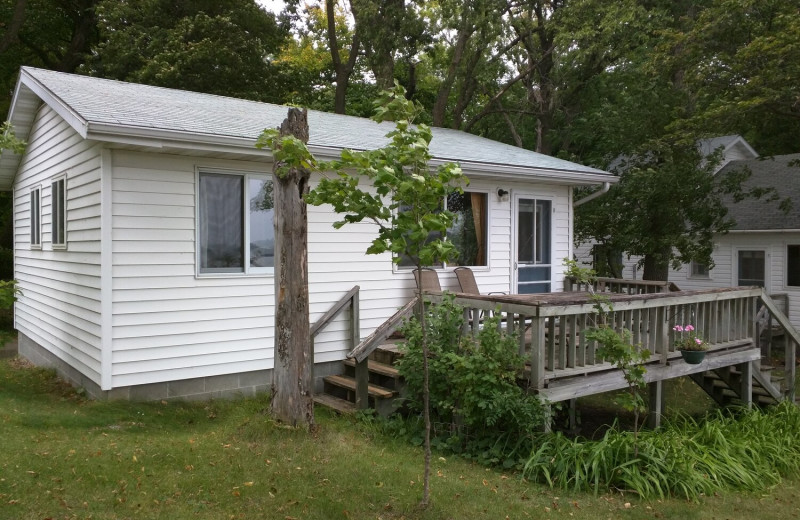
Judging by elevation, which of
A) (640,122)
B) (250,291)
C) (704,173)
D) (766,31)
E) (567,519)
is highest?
(766,31)

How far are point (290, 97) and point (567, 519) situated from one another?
→ 20.2 metres

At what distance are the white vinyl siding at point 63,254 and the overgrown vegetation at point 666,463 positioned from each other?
5161mm

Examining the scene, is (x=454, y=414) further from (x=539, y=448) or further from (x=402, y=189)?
(x=402, y=189)

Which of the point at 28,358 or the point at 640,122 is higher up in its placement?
the point at 640,122

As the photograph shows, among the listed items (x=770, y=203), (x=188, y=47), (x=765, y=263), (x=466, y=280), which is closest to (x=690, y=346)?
(x=466, y=280)

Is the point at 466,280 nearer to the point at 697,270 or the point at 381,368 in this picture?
the point at 381,368

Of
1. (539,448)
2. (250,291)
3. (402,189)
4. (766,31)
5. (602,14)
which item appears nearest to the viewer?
(402,189)

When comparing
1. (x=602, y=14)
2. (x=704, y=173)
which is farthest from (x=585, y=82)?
(x=704, y=173)

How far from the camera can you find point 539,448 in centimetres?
620

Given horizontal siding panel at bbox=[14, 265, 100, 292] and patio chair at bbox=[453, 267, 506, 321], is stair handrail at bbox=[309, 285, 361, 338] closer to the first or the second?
patio chair at bbox=[453, 267, 506, 321]

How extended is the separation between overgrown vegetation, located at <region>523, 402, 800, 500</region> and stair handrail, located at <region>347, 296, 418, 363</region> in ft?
7.00

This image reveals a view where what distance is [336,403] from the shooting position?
7.60 meters

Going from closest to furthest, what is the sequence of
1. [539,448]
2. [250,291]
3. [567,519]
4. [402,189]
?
[402,189] < [567,519] < [539,448] < [250,291]

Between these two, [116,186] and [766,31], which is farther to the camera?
[766,31]
